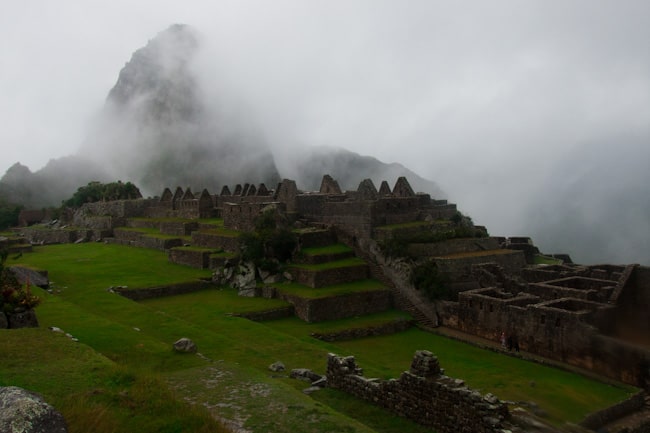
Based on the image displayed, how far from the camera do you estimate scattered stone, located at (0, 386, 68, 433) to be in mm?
4355

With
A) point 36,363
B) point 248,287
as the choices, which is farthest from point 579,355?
point 36,363

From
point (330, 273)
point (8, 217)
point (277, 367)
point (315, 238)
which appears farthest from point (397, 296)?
point (8, 217)

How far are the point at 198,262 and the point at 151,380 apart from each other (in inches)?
900

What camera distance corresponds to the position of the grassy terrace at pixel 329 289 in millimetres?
23891

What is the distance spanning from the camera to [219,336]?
54.4ft

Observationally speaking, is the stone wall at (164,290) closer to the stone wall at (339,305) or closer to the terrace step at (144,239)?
the stone wall at (339,305)

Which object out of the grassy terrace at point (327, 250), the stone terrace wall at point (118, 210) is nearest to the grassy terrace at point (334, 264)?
the grassy terrace at point (327, 250)

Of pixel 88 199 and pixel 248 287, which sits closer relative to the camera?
pixel 248 287

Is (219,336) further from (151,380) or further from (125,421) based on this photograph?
(125,421)

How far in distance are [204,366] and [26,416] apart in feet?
24.5

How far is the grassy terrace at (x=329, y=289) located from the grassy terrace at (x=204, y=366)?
22.3 inches

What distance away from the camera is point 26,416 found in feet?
14.6

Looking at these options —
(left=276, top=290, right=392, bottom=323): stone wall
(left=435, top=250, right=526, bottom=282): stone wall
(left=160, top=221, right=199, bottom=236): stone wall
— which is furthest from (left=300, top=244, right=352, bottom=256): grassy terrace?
(left=160, top=221, right=199, bottom=236): stone wall

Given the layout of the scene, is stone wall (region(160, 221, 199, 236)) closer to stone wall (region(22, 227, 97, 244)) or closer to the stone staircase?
stone wall (region(22, 227, 97, 244))
